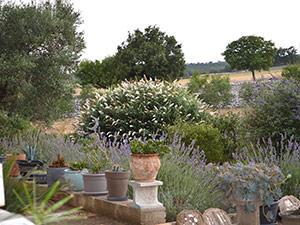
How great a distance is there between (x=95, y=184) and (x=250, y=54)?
28.4m

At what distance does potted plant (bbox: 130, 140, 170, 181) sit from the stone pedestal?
7 cm

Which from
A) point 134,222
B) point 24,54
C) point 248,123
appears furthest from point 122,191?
point 24,54

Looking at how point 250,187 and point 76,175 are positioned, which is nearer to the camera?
point 250,187

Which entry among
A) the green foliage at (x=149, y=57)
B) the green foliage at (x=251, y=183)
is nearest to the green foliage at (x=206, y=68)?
the green foliage at (x=149, y=57)

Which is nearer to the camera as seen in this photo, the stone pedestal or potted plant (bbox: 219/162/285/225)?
potted plant (bbox: 219/162/285/225)

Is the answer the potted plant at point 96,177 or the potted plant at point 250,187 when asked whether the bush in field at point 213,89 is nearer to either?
the potted plant at point 96,177

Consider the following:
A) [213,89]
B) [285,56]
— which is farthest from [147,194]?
[285,56]

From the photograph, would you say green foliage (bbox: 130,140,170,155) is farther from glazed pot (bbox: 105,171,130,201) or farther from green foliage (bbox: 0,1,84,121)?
green foliage (bbox: 0,1,84,121)

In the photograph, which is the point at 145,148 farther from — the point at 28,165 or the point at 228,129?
the point at 228,129

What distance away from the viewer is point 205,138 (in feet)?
34.8

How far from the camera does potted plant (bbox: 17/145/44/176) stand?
8.37 m

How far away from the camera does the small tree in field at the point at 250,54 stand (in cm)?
3390

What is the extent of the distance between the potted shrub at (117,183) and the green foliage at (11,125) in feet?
19.3

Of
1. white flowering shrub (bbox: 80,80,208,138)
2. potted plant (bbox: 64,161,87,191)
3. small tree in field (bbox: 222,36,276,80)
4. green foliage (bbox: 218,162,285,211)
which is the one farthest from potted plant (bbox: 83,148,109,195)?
small tree in field (bbox: 222,36,276,80)
